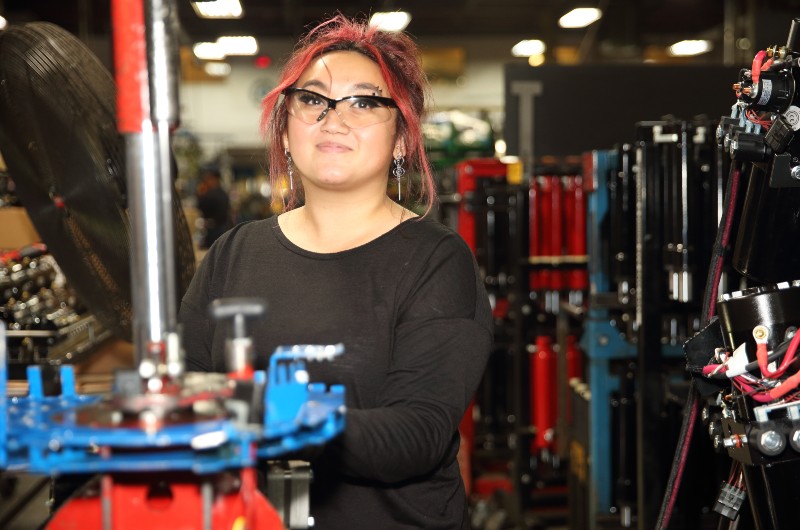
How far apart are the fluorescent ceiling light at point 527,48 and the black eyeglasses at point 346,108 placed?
13.3 meters

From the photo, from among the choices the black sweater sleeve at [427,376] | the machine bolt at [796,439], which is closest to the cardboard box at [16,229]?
the black sweater sleeve at [427,376]

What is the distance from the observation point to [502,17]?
1327 centimetres

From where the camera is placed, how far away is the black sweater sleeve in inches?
47.3

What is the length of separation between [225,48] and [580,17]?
560 centimetres

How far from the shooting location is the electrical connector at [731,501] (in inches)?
66.5

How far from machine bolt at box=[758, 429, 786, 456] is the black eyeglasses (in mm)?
836

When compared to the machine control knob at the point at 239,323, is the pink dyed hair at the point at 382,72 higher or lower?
higher

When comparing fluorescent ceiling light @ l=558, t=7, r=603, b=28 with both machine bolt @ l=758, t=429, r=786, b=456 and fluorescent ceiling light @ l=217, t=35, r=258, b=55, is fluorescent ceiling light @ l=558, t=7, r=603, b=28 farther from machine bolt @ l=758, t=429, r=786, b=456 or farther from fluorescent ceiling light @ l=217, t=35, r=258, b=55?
machine bolt @ l=758, t=429, r=786, b=456

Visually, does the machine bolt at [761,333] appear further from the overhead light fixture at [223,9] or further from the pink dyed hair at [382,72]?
the overhead light fixture at [223,9]

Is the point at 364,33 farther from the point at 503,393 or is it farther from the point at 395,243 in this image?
the point at 503,393

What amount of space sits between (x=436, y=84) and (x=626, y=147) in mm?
11264

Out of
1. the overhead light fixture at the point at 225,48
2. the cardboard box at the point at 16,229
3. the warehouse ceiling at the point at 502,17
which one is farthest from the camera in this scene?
the overhead light fixture at the point at 225,48

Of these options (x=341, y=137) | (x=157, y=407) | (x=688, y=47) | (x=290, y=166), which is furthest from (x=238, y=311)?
(x=688, y=47)

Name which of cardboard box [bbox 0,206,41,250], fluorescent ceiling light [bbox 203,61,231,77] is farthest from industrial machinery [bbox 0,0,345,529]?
fluorescent ceiling light [bbox 203,61,231,77]
